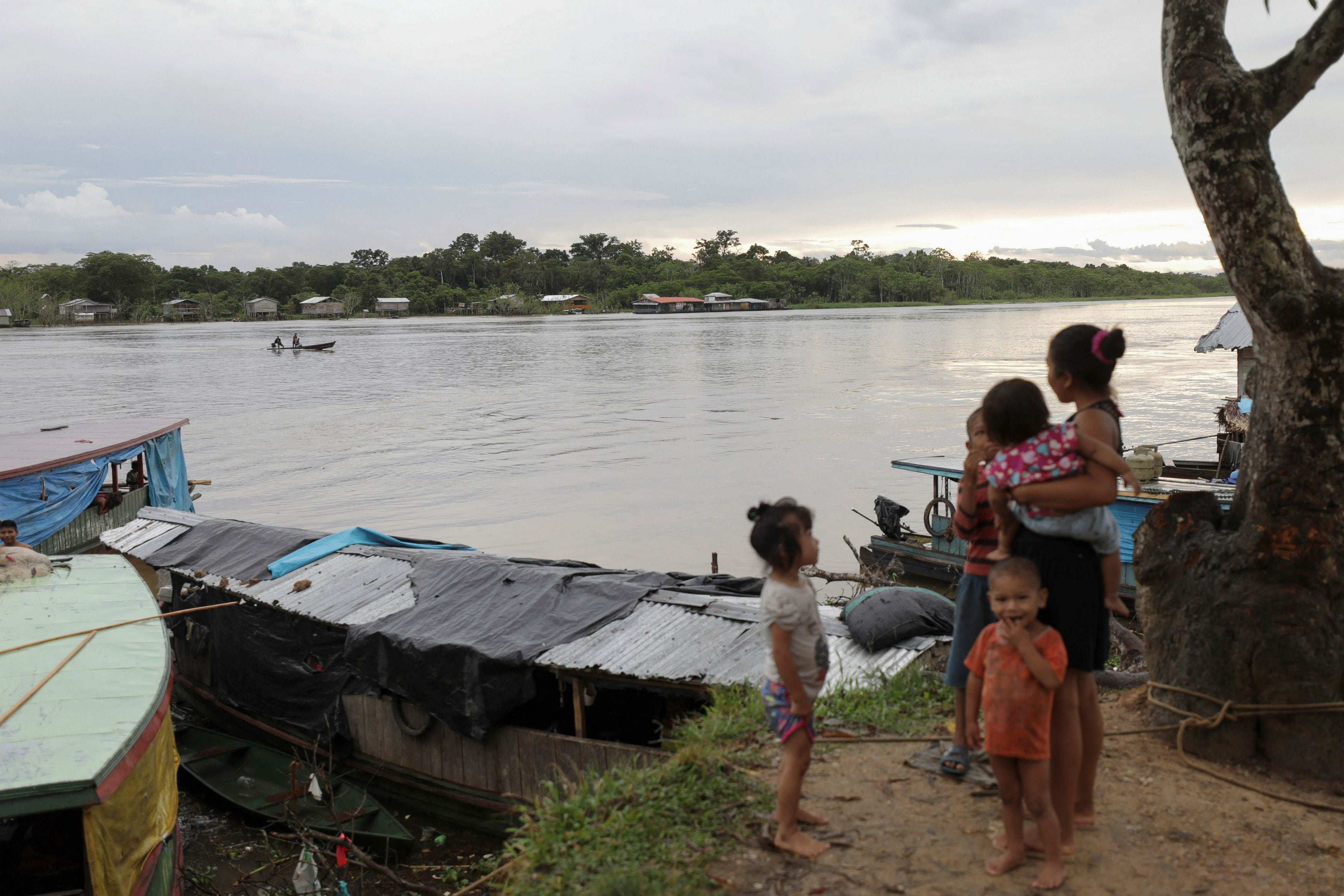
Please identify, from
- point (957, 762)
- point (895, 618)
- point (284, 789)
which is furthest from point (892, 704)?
point (284, 789)

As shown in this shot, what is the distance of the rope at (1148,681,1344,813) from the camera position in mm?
3895

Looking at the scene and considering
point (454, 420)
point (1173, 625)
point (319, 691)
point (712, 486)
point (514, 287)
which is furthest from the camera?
point (514, 287)

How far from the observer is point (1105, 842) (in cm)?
355

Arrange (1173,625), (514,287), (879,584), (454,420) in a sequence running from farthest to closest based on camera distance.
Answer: (514,287), (454,420), (879,584), (1173,625)

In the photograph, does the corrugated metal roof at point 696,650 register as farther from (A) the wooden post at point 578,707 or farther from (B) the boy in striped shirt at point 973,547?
(B) the boy in striped shirt at point 973,547

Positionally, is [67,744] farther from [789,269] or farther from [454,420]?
[789,269]

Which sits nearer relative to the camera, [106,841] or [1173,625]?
[1173,625]

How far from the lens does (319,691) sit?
9.45 m

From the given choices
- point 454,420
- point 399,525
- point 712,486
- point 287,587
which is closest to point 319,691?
point 287,587

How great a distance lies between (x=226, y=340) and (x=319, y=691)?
318ft

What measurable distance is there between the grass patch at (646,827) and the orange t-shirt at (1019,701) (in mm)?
1140

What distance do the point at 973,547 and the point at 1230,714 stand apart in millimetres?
1402

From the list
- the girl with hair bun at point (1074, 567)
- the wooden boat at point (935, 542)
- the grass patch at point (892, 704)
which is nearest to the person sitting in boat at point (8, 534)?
the grass patch at point (892, 704)

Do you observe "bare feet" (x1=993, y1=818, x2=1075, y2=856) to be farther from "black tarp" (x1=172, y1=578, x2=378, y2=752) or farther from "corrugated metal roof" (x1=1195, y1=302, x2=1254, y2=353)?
"corrugated metal roof" (x1=1195, y1=302, x2=1254, y2=353)
